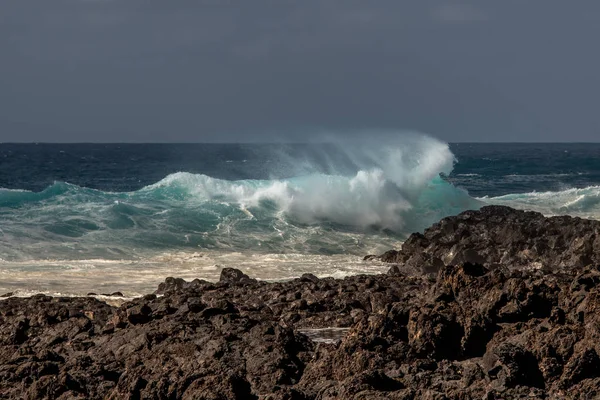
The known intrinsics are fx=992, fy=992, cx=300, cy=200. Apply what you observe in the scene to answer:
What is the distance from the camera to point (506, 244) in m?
23.0

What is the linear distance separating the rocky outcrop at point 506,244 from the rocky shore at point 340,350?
9.94m

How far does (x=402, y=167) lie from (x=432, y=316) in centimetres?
3561

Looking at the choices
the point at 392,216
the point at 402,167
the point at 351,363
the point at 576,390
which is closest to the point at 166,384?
the point at 351,363

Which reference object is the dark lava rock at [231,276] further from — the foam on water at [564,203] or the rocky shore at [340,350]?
the foam on water at [564,203]

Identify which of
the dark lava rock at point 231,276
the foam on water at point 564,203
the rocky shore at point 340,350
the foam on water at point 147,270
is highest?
the foam on water at point 564,203

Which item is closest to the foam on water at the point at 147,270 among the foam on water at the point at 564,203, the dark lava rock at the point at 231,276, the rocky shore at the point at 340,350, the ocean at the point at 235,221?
the ocean at the point at 235,221

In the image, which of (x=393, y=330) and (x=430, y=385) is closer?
(x=430, y=385)

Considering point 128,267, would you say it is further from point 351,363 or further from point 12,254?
point 351,363

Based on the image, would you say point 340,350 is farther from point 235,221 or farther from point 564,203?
point 564,203

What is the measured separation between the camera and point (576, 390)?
6875 millimetres

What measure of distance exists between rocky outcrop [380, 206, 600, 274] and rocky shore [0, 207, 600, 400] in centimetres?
994

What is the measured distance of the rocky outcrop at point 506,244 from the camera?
21234mm

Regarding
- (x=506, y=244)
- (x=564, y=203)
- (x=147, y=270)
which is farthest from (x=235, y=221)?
(x=564, y=203)

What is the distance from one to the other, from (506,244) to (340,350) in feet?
51.7
